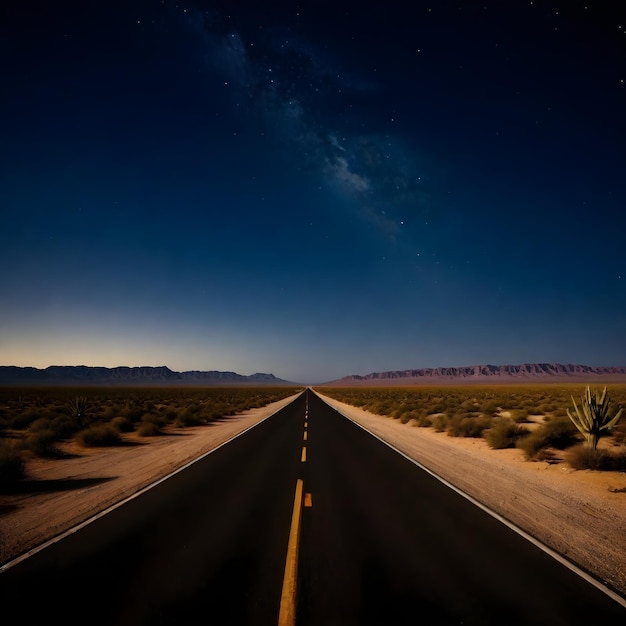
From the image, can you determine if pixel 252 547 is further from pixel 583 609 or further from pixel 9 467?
pixel 9 467

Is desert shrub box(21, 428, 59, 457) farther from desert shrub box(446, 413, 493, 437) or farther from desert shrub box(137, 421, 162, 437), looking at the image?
desert shrub box(446, 413, 493, 437)

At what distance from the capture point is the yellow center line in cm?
347

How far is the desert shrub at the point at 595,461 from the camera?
33.8 feet

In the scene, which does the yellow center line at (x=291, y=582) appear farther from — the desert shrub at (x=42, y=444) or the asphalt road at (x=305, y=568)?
the desert shrub at (x=42, y=444)

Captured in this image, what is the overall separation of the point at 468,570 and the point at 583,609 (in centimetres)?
115

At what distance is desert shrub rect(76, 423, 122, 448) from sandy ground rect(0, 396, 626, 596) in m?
0.99

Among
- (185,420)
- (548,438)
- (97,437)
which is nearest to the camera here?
(548,438)

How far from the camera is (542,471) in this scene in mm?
10438

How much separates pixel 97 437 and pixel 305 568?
1395 cm

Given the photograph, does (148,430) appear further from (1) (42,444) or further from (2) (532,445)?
(2) (532,445)

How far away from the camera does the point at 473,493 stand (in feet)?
26.1

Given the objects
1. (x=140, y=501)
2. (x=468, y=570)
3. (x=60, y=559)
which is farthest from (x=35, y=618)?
(x=468, y=570)

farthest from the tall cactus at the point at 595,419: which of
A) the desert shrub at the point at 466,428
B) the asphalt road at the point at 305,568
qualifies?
the asphalt road at the point at 305,568

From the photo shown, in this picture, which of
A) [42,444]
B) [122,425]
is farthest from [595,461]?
[122,425]
